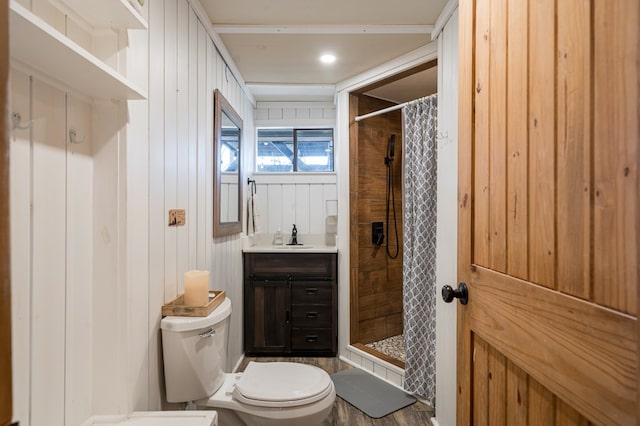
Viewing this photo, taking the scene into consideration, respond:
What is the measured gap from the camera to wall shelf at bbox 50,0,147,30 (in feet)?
2.96

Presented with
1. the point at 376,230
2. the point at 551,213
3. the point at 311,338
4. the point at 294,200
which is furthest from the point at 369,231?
the point at 551,213

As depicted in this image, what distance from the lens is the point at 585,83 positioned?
22.8 inches

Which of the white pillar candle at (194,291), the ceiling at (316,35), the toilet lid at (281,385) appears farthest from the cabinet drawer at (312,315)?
the ceiling at (316,35)

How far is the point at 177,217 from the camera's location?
152 cm

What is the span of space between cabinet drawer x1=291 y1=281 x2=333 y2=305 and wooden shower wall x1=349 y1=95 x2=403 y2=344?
0.21 metres

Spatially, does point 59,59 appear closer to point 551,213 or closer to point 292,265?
point 551,213

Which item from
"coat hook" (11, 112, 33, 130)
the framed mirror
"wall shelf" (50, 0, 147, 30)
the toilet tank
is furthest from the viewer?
the framed mirror

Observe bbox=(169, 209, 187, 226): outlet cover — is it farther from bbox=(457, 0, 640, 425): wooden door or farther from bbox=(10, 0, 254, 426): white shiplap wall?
bbox=(457, 0, 640, 425): wooden door

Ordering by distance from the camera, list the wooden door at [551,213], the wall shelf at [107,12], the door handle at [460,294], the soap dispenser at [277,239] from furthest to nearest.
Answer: the soap dispenser at [277,239] → the door handle at [460,294] → the wall shelf at [107,12] → the wooden door at [551,213]

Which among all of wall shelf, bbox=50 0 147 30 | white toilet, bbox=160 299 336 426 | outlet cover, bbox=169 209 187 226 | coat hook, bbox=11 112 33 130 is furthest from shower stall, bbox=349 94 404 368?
coat hook, bbox=11 112 33 130

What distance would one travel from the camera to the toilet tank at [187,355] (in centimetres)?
132

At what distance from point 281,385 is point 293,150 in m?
2.37

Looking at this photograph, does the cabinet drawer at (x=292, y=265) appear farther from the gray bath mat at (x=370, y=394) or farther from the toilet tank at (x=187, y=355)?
the toilet tank at (x=187, y=355)

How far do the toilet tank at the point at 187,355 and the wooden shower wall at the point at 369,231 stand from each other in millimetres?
1610
